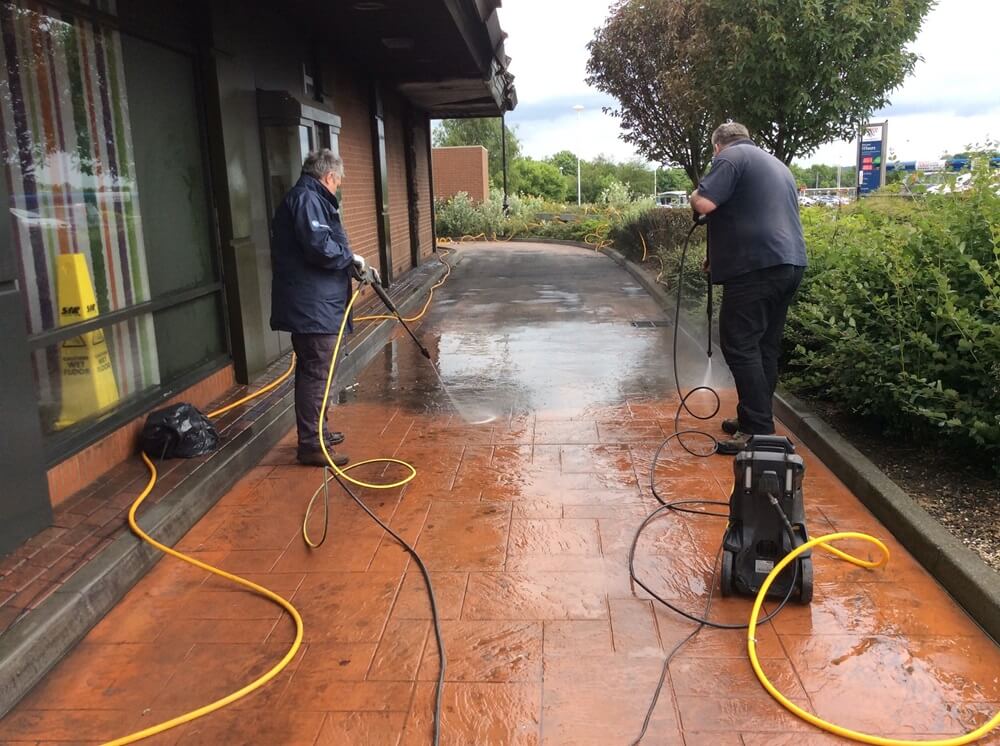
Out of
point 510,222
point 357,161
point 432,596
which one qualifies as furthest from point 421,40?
point 510,222

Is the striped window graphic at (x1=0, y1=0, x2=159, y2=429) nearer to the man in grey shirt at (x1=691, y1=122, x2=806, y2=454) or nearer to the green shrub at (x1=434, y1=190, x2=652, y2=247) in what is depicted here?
the man in grey shirt at (x1=691, y1=122, x2=806, y2=454)

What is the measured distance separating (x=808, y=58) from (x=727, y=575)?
7069mm

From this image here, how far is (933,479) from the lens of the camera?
13.8ft

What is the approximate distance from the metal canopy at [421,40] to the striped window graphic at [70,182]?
3153 mm

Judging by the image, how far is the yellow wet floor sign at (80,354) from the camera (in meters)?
4.23

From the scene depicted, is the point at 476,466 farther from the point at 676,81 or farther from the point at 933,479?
the point at 676,81

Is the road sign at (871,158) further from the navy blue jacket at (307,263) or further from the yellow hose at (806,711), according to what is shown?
the yellow hose at (806,711)

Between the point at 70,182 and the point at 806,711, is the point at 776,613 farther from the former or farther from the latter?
the point at 70,182

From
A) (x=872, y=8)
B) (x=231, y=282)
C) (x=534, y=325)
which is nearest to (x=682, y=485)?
(x=231, y=282)

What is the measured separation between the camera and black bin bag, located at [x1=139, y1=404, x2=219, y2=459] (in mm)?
4625

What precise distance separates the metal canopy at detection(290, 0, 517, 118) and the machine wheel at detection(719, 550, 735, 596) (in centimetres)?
560

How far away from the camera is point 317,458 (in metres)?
4.89

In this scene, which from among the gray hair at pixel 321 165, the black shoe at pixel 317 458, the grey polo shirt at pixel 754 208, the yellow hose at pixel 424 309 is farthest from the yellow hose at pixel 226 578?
the yellow hose at pixel 424 309

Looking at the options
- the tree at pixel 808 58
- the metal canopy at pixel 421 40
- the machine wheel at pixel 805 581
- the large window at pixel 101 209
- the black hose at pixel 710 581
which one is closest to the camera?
the black hose at pixel 710 581
